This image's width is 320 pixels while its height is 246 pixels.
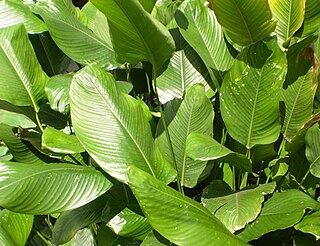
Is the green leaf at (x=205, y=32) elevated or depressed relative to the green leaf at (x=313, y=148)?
elevated

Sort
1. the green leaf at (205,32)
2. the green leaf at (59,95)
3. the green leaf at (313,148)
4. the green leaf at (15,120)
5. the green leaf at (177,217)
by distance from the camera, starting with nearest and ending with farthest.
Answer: the green leaf at (177,217), the green leaf at (313,148), the green leaf at (59,95), the green leaf at (205,32), the green leaf at (15,120)

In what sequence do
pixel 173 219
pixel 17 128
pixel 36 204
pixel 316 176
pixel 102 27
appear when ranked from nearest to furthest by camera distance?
pixel 173 219 < pixel 36 204 < pixel 316 176 < pixel 17 128 < pixel 102 27

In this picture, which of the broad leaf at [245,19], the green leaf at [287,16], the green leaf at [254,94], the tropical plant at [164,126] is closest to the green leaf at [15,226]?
the tropical plant at [164,126]

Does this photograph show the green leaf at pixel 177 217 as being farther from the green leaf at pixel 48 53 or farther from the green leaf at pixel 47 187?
the green leaf at pixel 48 53

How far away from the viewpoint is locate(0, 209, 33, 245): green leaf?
1.18m

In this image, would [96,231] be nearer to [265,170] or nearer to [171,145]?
[171,145]

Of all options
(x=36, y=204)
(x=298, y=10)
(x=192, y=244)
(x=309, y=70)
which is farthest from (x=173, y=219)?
(x=298, y=10)

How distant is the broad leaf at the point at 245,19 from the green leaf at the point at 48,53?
0.50m

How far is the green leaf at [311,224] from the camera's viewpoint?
3.50ft

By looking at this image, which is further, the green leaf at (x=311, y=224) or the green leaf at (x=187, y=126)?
the green leaf at (x=187, y=126)

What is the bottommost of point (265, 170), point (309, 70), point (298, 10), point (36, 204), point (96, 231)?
point (96, 231)

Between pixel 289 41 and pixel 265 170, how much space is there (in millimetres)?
324

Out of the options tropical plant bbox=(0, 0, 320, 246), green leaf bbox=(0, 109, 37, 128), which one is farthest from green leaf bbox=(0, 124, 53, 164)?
green leaf bbox=(0, 109, 37, 128)

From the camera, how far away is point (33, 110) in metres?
1.37
